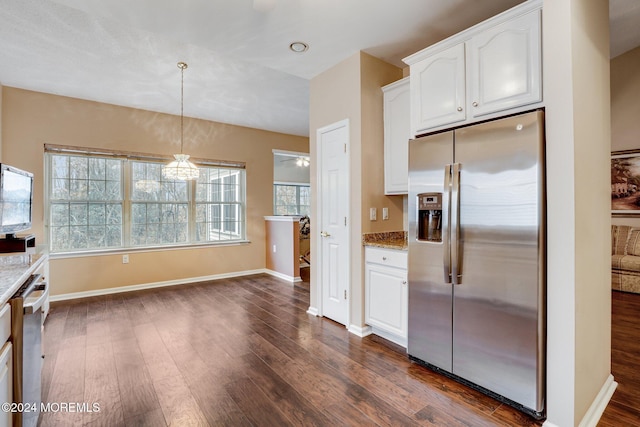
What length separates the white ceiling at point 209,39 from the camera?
2299 millimetres

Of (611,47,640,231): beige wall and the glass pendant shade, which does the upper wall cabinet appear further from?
(611,47,640,231): beige wall

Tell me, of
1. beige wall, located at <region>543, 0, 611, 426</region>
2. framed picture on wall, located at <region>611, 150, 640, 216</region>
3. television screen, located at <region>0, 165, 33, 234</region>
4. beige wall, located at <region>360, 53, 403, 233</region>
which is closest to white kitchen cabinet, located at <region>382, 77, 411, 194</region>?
beige wall, located at <region>360, 53, 403, 233</region>

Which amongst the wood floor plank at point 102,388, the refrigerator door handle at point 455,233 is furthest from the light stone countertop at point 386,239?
the wood floor plank at point 102,388

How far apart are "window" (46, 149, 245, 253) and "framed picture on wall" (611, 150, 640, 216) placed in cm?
602

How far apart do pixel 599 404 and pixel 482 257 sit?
1.05 meters

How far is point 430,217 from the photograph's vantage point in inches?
89.0

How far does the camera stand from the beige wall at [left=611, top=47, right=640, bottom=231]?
175 inches

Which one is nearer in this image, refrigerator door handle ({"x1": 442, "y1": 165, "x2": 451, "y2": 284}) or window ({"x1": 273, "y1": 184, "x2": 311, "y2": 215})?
refrigerator door handle ({"x1": 442, "y1": 165, "x2": 451, "y2": 284})

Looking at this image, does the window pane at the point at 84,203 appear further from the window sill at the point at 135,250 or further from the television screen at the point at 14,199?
the television screen at the point at 14,199

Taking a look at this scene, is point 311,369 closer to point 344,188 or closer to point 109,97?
point 344,188

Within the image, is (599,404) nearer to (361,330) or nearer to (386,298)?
(386,298)

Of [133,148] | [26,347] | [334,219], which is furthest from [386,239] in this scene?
[133,148]

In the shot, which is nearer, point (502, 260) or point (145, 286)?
point (502, 260)

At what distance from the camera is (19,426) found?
1.32m
